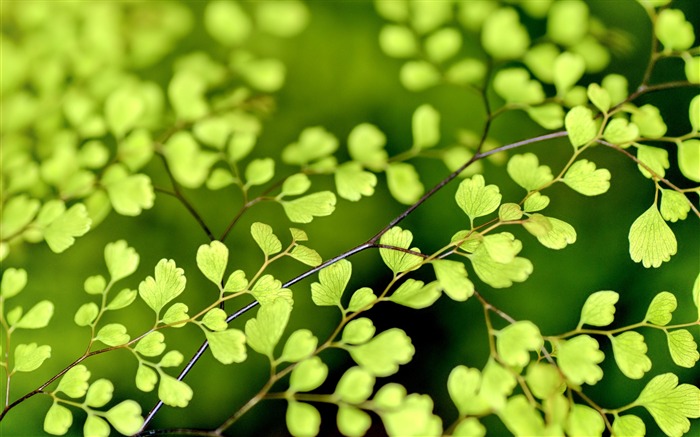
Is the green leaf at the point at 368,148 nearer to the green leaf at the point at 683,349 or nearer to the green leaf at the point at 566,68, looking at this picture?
the green leaf at the point at 566,68

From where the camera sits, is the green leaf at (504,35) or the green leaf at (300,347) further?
the green leaf at (504,35)

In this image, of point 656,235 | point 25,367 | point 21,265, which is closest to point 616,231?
point 656,235

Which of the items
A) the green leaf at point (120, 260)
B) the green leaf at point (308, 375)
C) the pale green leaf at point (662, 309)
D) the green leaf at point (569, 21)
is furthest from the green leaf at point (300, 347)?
the green leaf at point (569, 21)

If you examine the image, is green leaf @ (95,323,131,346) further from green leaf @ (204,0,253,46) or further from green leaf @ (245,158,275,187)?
green leaf @ (204,0,253,46)

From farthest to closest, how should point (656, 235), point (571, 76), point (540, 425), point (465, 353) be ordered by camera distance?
1. point (465, 353)
2. point (571, 76)
3. point (656, 235)
4. point (540, 425)

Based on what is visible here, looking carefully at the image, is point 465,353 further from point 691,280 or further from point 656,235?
point 656,235

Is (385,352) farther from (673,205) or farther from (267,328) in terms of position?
(673,205)
